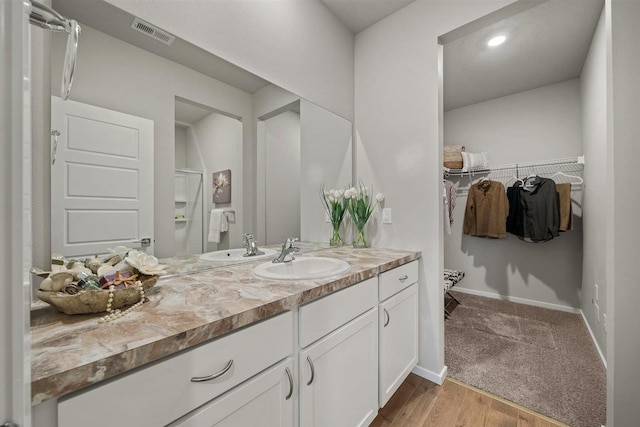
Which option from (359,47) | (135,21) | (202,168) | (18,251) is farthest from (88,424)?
(359,47)

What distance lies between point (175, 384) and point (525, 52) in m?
3.46

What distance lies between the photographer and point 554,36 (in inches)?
Result: 87.0

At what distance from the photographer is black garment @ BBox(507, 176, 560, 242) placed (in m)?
2.75

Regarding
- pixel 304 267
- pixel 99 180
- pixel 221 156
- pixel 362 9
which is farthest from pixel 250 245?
pixel 362 9

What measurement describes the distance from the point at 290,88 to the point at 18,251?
5.56 ft

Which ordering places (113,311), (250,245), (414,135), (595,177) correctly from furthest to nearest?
1. (595,177)
2. (414,135)
3. (250,245)
4. (113,311)

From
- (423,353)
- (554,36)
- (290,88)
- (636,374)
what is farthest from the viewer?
(554,36)

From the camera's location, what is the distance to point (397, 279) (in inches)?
60.3

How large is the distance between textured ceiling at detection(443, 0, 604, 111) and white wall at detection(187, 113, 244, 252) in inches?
78.7

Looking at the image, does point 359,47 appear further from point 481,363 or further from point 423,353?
point 481,363

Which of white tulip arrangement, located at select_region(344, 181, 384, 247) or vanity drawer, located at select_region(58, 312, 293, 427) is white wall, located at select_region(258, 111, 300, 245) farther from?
vanity drawer, located at select_region(58, 312, 293, 427)

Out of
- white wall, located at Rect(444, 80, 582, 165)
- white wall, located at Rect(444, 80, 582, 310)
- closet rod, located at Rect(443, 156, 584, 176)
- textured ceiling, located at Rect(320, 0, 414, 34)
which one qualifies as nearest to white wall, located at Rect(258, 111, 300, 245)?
textured ceiling, located at Rect(320, 0, 414, 34)

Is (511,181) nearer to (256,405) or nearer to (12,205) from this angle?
(256,405)

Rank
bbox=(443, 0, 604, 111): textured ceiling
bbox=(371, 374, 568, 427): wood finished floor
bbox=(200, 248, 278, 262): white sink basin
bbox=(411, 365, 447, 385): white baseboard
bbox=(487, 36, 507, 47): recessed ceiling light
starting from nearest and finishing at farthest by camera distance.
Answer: bbox=(200, 248, 278, 262): white sink basin, bbox=(371, 374, 568, 427): wood finished floor, bbox=(411, 365, 447, 385): white baseboard, bbox=(443, 0, 604, 111): textured ceiling, bbox=(487, 36, 507, 47): recessed ceiling light
